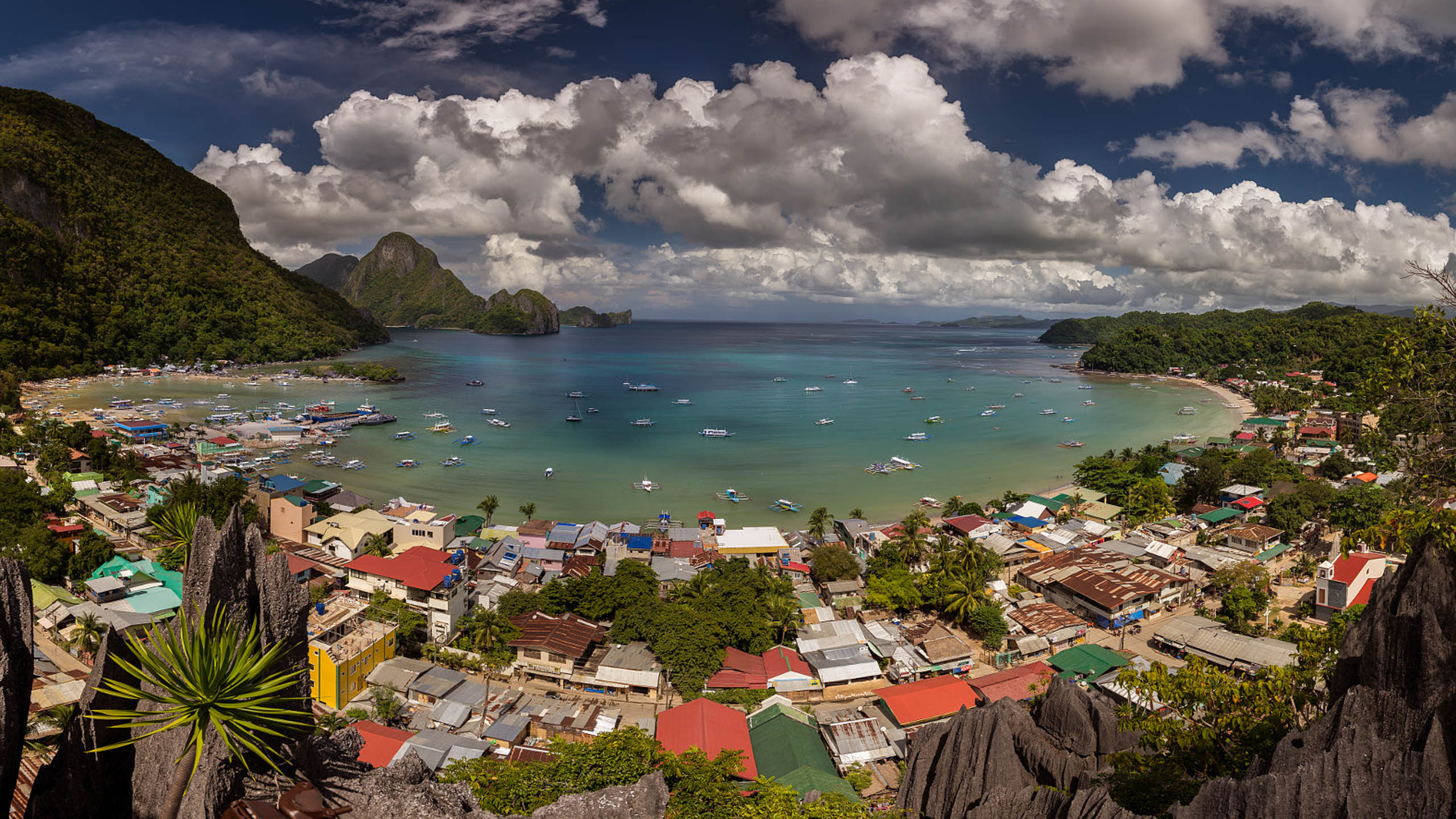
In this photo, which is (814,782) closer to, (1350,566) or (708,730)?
(708,730)

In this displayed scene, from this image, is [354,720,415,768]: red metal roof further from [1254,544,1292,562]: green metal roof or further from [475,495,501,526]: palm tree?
[1254,544,1292,562]: green metal roof

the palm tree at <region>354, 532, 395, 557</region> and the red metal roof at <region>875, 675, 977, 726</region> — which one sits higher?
the palm tree at <region>354, 532, 395, 557</region>

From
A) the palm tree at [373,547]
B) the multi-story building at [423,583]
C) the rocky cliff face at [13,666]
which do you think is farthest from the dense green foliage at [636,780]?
the palm tree at [373,547]

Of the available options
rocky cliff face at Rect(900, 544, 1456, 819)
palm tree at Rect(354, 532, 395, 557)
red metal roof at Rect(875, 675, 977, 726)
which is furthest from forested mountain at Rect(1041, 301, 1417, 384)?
palm tree at Rect(354, 532, 395, 557)

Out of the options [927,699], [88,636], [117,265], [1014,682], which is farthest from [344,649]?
[117,265]

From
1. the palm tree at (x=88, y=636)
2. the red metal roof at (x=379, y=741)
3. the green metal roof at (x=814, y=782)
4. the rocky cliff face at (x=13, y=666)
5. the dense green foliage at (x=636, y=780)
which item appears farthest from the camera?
the palm tree at (x=88, y=636)

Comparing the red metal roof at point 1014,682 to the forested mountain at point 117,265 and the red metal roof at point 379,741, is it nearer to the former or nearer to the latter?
the red metal roof at point 379,741

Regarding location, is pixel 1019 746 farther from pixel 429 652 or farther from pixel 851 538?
pixel 851 538
